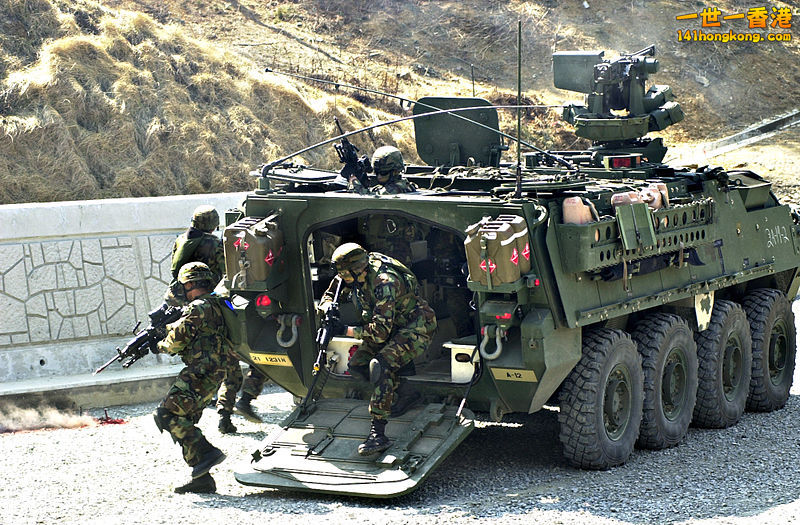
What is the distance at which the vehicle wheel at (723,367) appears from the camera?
973 centimetres

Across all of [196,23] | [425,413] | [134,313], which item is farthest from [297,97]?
[425,413]

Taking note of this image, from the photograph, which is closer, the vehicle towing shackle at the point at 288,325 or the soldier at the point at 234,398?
the vehicle towing shackle at the point at 288,325

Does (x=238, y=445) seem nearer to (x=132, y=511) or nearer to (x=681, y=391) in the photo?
(x=132, y=511)

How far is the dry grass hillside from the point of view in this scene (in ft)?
51.6

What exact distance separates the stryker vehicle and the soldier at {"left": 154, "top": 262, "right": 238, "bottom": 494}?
12.2 inches

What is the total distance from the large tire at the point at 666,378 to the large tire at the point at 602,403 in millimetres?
210

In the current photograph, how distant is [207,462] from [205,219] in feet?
8.36

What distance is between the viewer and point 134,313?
1157cm

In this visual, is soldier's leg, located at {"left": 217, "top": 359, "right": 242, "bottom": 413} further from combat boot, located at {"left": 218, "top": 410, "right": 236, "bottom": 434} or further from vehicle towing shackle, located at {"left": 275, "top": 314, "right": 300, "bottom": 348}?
vehicle towing shackle, located at {"left": 275, "top": 314, "right": 300, "bottom": 348}

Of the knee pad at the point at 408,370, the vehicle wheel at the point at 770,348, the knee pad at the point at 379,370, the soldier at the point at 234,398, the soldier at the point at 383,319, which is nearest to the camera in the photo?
the soldier at the point at 383,319

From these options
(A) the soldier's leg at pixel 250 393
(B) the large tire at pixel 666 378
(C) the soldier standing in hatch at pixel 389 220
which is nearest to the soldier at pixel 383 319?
(C) the soldier standing in hatch at pixel 389 220

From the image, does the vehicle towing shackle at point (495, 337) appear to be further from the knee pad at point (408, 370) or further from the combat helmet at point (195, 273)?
the combat helmet at point (195, 273)

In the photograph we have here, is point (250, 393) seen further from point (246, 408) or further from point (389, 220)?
point (389, 220)

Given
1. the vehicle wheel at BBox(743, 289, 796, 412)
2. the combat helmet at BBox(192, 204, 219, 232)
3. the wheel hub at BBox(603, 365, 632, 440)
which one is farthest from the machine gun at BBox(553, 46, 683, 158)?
the combat helmet at BBox(192, 204, 219, 232)
